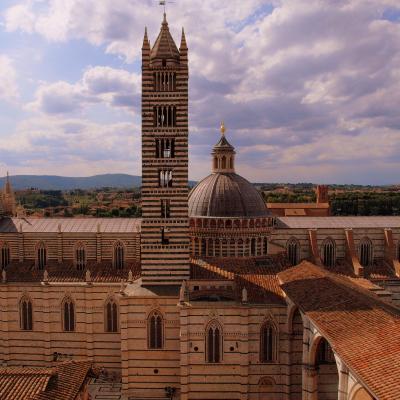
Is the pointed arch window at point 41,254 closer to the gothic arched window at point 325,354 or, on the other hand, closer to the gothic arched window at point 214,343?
the gothic arched window at point 214,343

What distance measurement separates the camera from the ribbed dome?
34250mm

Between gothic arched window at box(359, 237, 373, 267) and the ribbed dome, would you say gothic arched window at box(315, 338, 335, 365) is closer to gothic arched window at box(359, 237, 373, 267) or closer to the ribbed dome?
the ribbed dome

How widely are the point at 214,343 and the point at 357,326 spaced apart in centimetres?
1101

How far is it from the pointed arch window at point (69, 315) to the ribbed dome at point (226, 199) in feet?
34.2

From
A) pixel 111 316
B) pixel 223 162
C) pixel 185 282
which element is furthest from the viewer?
pixel 223 162

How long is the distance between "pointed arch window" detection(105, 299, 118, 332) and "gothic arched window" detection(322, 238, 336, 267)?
622 inches

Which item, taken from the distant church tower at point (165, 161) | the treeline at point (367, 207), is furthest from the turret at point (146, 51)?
the treeline at point (367, 207)

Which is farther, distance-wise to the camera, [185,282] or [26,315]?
[26,315]

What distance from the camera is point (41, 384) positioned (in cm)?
1916

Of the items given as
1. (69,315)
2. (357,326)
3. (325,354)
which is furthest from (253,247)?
(357,326)

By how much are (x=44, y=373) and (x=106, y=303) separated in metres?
12.4

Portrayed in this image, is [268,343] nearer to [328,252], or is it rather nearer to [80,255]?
[328,252]

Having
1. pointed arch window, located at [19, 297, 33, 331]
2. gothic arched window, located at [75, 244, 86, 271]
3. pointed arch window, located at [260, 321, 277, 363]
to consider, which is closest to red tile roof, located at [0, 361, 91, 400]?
pointed arch window, located at [260, 321, 277, 363]

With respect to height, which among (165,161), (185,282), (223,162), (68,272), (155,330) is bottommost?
(155,330)
